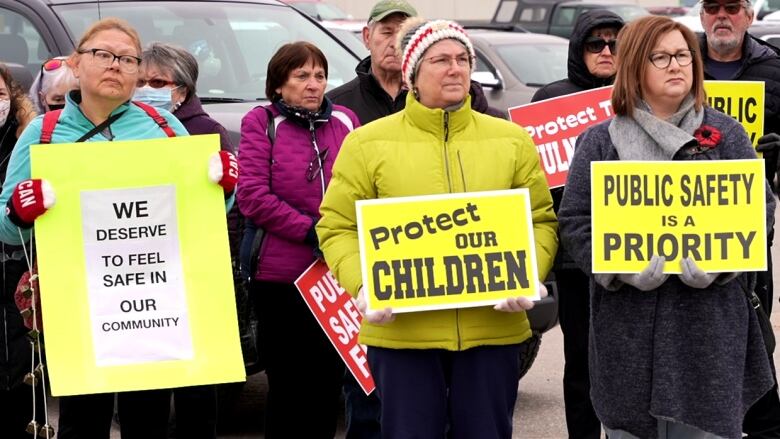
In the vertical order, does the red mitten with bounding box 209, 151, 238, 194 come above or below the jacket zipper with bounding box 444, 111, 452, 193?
below

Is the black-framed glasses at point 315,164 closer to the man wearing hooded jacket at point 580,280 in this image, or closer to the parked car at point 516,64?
the man wearing hooded jacket at point 580,280

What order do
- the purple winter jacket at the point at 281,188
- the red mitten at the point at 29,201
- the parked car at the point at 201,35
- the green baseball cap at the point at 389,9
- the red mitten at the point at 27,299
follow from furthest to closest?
1. the parked car at the point at 201,35
2. the green baseball cap at the point at 389,9
3. the purple winter jacket at the point at 281,188
4. the red mitten at the point at 27,299
5. the red mitten at the point at 29,201

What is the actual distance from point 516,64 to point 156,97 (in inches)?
411

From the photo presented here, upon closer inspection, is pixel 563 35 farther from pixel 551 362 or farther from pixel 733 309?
pixel 733 309

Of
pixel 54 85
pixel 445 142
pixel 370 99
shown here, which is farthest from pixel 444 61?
pixel 54 85

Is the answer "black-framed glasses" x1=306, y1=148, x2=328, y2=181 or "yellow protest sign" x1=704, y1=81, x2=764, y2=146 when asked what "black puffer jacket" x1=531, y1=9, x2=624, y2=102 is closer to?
"yellow protest sign" x1=704, y1=81, x2=764, y2=146

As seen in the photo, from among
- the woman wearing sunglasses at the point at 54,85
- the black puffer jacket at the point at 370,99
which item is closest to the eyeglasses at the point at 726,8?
the black puffer jacket at the point at 370,99

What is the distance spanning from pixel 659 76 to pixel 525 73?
11.3 meters

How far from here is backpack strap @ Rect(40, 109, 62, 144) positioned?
5.45 meters

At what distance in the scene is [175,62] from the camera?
6.46 meters

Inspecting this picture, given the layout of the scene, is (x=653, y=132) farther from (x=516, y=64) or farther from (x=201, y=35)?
(x=516, y=64)

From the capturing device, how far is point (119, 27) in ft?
18.2

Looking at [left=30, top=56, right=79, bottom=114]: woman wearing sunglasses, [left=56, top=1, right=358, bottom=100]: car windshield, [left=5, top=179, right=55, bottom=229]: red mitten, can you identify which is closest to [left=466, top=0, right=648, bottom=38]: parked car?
[left=56, top=1, right=358, bottom=100]: car windshield

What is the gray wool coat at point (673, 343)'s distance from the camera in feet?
16.4
